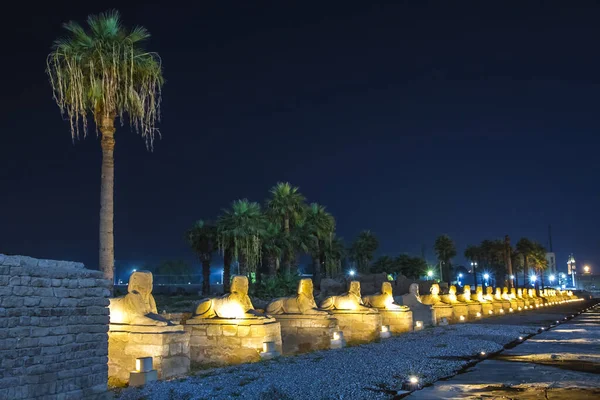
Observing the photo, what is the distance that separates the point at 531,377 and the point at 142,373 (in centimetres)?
712

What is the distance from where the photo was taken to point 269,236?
1463 inches

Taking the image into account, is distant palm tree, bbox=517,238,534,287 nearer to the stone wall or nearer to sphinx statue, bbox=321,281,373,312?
sphinx statue, bbox=321,281,373,312

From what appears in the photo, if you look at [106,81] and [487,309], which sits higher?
[106,81]

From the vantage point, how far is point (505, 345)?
17812mm

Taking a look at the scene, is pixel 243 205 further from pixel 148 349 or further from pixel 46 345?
pixel 46 345

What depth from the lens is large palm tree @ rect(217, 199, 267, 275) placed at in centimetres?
3512

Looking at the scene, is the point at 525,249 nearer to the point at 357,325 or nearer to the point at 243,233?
the point at 243,233

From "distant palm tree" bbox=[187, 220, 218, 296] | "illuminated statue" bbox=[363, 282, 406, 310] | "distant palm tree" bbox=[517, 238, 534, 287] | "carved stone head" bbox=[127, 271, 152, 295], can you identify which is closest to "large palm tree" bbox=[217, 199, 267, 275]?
"distant palm tree" bbox=[187, 220, 218, 296]

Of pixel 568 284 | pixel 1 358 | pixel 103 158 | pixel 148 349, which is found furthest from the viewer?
pixel 568 284

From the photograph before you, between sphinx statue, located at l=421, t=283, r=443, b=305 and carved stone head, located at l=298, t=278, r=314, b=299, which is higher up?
carved stone head, located at l=298, t=278, r=314, b=299

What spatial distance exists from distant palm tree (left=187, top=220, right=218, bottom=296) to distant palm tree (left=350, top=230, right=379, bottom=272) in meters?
24.2

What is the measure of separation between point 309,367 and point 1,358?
22.0ft

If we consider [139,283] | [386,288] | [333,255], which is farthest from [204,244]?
[139,283]

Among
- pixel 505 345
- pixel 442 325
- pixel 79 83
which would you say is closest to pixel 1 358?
pixel 79 83
